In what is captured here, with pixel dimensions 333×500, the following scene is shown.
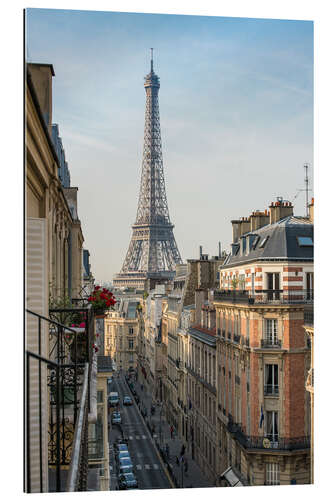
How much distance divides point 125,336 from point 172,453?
35.6m

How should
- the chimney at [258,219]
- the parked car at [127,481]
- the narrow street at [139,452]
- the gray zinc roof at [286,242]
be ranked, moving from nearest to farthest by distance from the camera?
the gray zinc roof at [286,242] < the chimney at [258,219] < the parked car at [127,481] < the narrow street at [139,452]

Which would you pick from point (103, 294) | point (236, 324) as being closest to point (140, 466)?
point (236, 324)

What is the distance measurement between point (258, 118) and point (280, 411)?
359 inches

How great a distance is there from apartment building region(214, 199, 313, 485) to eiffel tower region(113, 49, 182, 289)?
48856 millimetres

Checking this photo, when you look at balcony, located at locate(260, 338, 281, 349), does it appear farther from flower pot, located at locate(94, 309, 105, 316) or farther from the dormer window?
flower pot, located at locate(94, 309, 105, 316)

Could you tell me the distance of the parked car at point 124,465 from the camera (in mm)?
21998

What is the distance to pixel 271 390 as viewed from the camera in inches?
649

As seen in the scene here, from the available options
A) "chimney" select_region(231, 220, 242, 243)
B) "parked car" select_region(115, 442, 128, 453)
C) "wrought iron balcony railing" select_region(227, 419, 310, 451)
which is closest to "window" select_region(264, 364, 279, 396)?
"wrought iron balcony railing" select_region(227, 419, 310, 451)

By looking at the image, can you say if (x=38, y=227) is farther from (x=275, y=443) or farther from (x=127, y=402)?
(x=127, y=402)

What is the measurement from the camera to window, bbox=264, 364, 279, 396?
54.1ft

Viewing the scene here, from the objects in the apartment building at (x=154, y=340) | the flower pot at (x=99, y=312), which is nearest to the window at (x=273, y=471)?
the flower pot at (x=99, y=312)

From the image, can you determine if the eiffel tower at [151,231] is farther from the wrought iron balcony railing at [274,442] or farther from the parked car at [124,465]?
the wrought iron balcony railing at [274,442]

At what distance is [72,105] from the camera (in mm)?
9570
